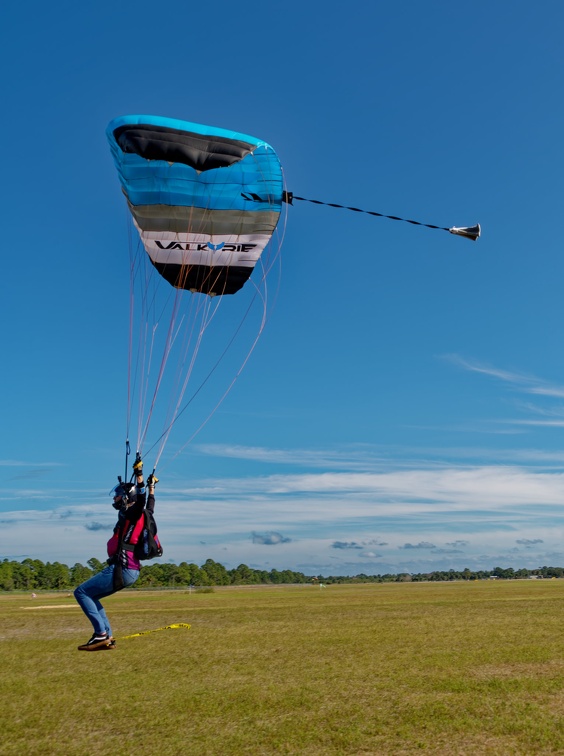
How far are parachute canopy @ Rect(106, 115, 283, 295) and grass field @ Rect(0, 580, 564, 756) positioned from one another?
7.71 meters

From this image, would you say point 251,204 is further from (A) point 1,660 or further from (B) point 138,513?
(A) point 1,660

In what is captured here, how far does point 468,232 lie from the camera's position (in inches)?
384

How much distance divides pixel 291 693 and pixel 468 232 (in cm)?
756

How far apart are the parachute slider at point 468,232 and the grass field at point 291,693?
21.8 ft

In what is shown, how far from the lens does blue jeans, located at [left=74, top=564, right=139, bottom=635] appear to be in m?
9.43

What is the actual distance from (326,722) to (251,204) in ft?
29.5

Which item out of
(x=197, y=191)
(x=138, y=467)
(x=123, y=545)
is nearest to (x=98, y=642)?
(x=123, y=545)

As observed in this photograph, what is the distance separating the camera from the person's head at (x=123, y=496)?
359 inches

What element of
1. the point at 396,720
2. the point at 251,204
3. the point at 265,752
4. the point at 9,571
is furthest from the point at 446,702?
the point at 9,571

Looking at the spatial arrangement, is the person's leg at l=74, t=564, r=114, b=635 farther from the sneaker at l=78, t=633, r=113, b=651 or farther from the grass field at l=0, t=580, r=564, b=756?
the grass field at l=0, t=580, r=564, b=756

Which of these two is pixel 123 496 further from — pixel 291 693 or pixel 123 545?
pixel 291 693

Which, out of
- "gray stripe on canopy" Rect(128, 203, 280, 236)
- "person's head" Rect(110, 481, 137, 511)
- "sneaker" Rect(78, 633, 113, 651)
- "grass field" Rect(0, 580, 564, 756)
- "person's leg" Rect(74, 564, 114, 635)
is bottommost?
"grass field" Rect(0, 580, 564, 756)

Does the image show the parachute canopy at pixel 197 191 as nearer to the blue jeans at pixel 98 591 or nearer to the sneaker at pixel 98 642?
the blue jeans at pixel 98 591

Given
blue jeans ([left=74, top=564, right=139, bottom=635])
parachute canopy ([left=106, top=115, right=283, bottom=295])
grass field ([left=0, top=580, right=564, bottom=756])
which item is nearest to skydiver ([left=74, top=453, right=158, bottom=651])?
blue jeans ([left=74, top=564, right=139, bottom=635])
